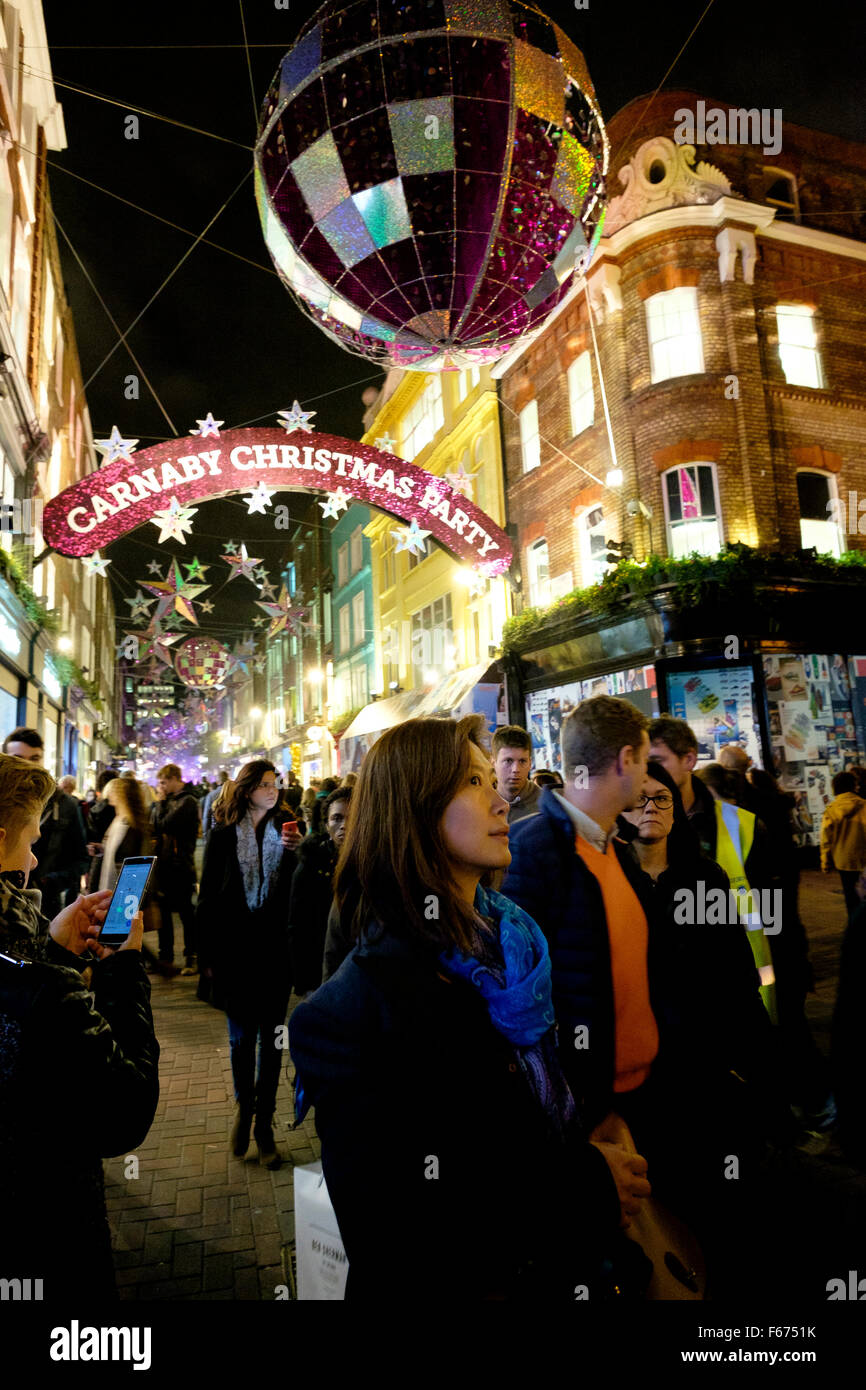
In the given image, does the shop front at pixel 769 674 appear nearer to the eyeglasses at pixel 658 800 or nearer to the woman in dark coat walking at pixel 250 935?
the woman in dark coat walking at pixel 250 935

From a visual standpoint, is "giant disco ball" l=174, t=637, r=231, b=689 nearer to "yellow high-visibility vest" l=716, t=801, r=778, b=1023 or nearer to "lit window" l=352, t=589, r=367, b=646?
"lit window" l=352, t=589, r=367, b=646

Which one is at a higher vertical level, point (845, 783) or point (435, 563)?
point (435, 563)

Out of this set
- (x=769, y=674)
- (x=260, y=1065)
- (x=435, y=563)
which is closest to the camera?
(x=260, y=1065)

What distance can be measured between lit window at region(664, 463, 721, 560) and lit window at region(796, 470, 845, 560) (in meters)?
1.85

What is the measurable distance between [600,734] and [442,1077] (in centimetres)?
163

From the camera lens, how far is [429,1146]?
1430 mm

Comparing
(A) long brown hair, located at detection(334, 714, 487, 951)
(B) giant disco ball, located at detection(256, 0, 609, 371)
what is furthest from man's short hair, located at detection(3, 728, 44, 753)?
(A) long brown hair, located at detection(334, 714, 487, 951)

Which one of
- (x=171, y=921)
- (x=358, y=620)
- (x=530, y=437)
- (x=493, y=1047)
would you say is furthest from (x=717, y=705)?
(x=358, y=620)

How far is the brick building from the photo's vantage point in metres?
13.3

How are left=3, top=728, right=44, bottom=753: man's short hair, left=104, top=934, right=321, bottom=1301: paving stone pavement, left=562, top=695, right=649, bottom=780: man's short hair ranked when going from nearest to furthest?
1. left=562, top=695, right=649, bottom=780: man's short hair
2. left=104, top=934, right=321, bottom=1301: paving stone pavement
3. left=3, top=728, right=44, bottom=753: man's short hair

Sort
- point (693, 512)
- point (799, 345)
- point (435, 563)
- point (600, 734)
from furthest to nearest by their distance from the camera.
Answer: point (435, 563), point (799, 345), point (693, 512), point (600, 734)

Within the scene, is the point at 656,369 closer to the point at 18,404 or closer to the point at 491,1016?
the point at 18,404

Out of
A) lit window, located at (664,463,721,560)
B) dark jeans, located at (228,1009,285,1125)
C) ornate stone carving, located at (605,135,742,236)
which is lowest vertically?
dark jeans, located at (228,1009,285,1125)

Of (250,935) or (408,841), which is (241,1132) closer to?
(250,935)
